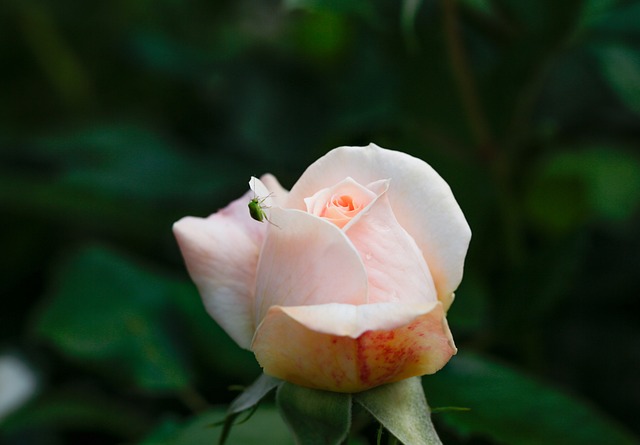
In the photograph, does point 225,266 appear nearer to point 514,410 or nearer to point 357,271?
point 357,271

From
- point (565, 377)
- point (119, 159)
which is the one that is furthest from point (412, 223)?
point (119, 159)

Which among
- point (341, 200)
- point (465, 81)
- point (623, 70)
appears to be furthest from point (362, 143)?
point (341, 200)

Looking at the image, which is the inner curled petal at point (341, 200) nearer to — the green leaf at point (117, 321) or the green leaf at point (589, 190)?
the green leaf at point (117, 321)

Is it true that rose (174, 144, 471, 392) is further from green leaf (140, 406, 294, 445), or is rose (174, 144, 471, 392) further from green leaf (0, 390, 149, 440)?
green leaf (0, 390, 149, 440)

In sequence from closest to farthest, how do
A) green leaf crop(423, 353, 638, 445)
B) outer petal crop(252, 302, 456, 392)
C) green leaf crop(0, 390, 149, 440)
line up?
outer petal crop(252, 302, 456, 392) < green leaf crop(423, 353, 638, 445) < green leaf crop(0, 390, 149, 440)

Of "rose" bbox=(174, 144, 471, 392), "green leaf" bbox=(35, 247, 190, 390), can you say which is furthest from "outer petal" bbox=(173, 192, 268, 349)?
"green leaf" bbox=(35, 247, 190, 390)
